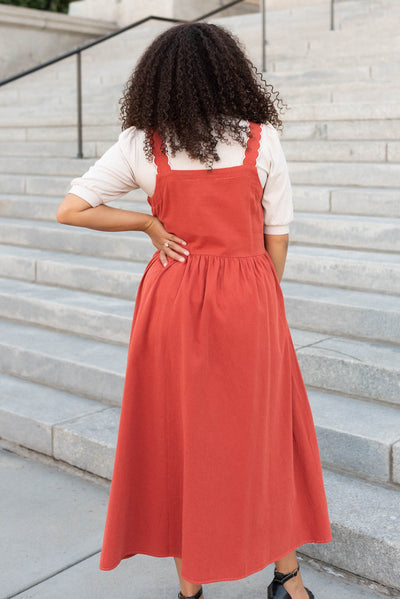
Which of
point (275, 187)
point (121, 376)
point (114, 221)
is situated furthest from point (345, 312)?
point (114, 221)

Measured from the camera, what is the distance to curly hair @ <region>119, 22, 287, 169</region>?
2.20 metres

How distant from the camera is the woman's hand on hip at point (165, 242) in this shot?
2379 millimetres

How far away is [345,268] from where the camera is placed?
4.75 meters

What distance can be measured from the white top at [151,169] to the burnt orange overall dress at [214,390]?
0.10ft

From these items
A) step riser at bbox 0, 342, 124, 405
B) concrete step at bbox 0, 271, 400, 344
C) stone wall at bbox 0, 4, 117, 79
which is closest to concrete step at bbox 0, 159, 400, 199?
concrete step at bbox 0, 271, 400, 344

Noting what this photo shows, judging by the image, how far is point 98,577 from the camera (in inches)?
116

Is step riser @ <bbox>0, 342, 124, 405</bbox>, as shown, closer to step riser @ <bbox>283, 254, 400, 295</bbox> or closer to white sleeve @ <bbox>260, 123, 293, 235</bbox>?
step riser @ <bbox>283, 254, 400, 295</bbox>

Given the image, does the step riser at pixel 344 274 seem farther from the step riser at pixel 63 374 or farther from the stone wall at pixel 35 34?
the stone wall at pixel 35 34

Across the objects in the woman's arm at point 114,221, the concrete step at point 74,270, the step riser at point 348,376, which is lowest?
the step riser at point 348,376

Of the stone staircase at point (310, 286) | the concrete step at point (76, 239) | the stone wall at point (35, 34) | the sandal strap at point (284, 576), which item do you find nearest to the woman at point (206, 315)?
the sandal strap at point (284, 576)

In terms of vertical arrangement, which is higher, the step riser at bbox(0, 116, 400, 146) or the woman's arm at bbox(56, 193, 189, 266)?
the step riser at bbox(0, 116, 400, 146)

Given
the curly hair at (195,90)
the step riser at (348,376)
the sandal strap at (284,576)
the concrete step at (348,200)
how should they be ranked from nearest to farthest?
the curly hair at (195,90) < the sandal strap at (284,576) < the step riser at (348,376) < the concrete step at (348,200)

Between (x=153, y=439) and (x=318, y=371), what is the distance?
5.43 ft

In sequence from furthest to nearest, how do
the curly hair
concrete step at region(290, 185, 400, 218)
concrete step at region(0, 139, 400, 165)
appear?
concrete step at region(0, 139, 400, 165)
concrete step at region(290, 185, 400, 218)
the curly hair
